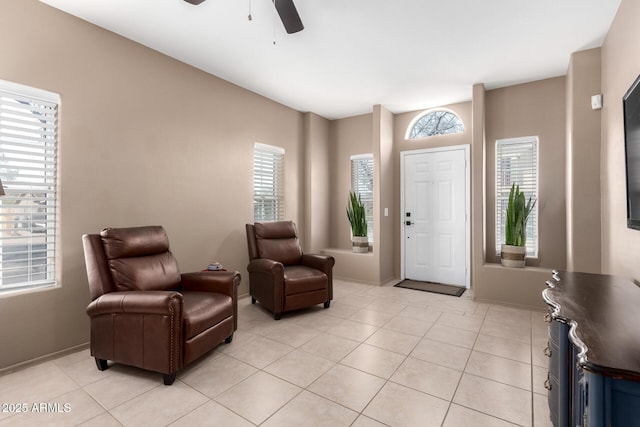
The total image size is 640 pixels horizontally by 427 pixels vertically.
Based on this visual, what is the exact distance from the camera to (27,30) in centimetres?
229

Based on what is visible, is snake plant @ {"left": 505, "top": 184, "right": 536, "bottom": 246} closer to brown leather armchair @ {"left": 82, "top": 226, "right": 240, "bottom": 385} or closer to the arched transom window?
the arched transom window

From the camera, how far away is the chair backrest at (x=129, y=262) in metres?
2.31

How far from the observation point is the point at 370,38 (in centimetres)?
284

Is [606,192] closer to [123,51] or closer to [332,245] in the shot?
[332,245]

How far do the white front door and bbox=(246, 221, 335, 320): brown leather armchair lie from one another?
6.19 ft

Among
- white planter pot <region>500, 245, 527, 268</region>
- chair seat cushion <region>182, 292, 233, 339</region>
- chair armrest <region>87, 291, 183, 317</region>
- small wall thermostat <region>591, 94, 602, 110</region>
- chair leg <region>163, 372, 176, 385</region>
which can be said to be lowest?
chair leg <region>163, 372, 176, 385</region>

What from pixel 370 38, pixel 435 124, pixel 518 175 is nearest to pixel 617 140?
pixel 518 175

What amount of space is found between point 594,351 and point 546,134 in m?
3.68

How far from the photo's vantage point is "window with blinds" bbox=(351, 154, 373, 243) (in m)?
5.19

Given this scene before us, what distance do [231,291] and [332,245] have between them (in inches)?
119

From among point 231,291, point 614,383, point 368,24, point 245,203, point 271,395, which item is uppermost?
point 368,24

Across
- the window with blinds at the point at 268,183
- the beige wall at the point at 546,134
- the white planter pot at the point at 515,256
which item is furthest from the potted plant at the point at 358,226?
the beige wall at the point at 546,134

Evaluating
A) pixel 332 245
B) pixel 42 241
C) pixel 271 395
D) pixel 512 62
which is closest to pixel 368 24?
pixel 512 62

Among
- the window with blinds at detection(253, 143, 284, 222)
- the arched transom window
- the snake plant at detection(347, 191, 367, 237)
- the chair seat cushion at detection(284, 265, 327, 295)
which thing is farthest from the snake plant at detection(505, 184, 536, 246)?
the window with blinds at detection(253, 143, 284, 222)
